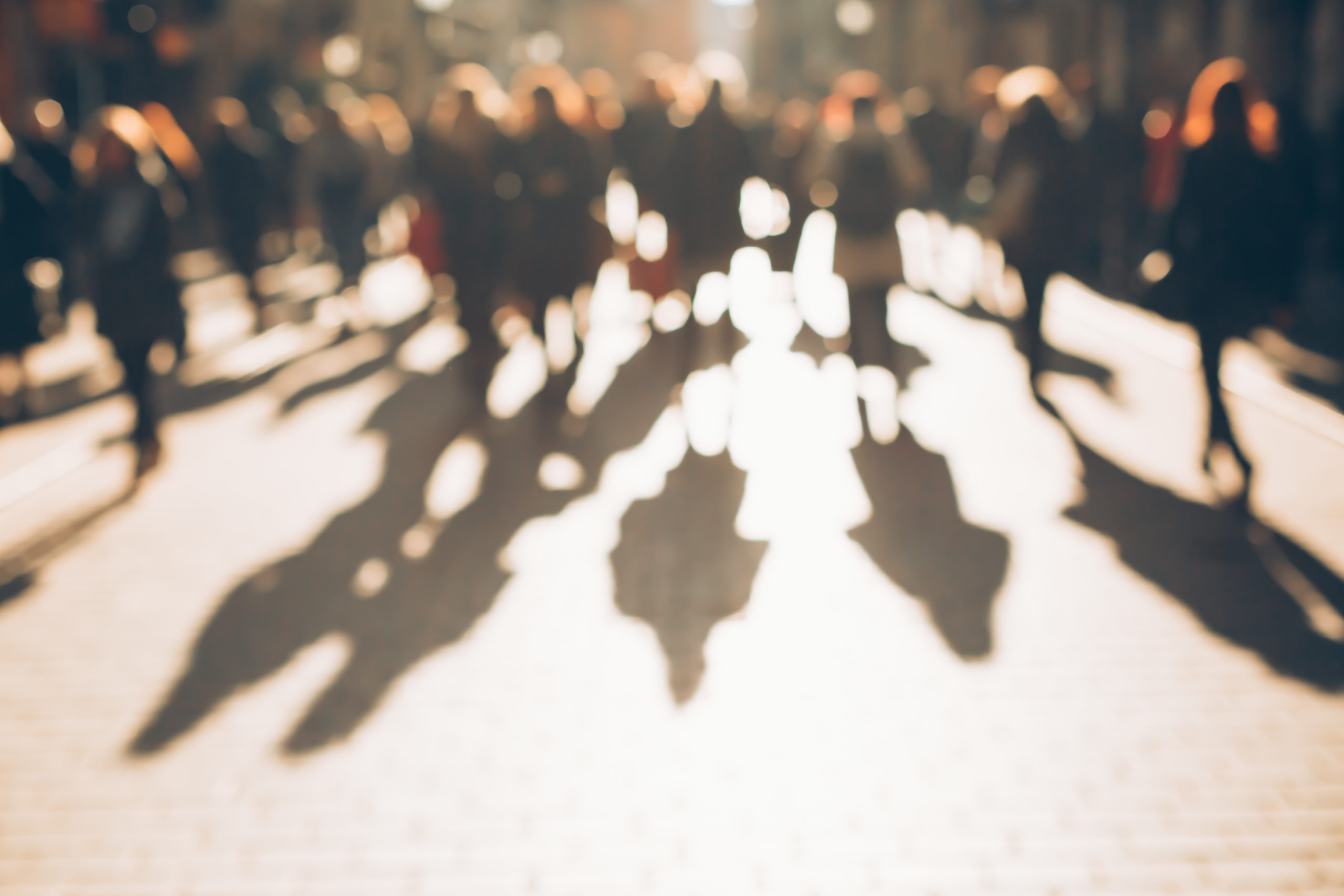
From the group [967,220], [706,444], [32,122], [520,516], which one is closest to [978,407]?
[706,444]

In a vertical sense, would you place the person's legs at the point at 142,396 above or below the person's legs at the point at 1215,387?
below

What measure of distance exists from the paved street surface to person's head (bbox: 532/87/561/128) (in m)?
1.61

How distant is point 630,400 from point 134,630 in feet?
16.5

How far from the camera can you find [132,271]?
28.9 feet

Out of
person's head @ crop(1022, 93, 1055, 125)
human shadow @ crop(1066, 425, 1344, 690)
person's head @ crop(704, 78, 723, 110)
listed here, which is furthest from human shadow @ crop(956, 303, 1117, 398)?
person's head @ crop(704, 78, 723, 110)

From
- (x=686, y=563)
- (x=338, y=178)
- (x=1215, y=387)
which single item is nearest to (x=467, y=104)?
(x=686, y=563)

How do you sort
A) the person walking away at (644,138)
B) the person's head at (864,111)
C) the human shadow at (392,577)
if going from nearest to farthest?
the human shadow at (392,577) < the person's head at (864,111) < the person walking away at (644,138)

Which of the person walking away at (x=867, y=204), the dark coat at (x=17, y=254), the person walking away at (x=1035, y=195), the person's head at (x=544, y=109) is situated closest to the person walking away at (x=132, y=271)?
the dark coat at (x=17, y=254)

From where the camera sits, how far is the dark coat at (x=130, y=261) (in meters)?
8.70

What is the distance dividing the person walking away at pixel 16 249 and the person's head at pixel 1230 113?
706 centimetres

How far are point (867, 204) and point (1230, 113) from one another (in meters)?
2.60

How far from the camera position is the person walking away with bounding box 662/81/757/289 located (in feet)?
32.3

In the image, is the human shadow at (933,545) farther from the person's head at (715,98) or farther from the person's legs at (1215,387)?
the person's head at (715,98)

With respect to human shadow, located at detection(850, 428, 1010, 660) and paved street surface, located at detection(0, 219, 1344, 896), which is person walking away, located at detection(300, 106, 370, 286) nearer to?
paved street surface, located at detection(0, 219, 1344, 896)
